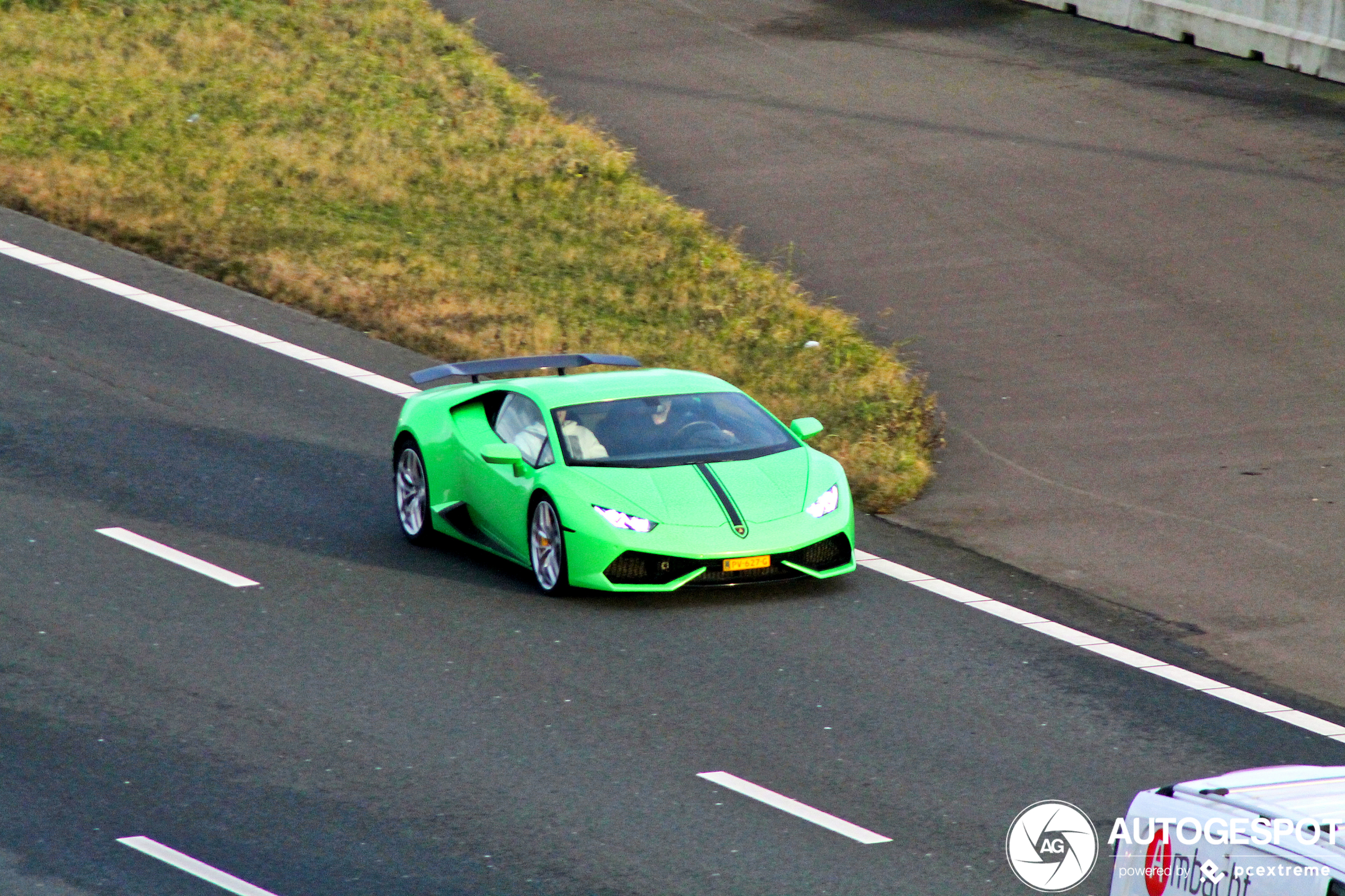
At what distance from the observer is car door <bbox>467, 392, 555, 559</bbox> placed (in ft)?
41.5

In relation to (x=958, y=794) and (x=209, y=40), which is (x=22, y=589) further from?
(x=209, y=40)

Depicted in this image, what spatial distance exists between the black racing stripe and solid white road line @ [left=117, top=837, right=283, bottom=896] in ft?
14.8

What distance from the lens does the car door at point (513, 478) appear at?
12.6 meters

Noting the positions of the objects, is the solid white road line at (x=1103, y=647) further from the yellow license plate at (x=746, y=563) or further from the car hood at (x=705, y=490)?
the yellow license plate at (x=746, y=563)

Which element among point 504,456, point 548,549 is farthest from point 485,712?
point 504,456

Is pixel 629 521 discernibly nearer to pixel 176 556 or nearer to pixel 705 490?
pixel 705 490

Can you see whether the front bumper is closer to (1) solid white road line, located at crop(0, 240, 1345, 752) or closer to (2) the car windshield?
(2) the car windshield

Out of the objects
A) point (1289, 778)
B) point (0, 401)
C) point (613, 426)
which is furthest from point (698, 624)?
point (0, 401)

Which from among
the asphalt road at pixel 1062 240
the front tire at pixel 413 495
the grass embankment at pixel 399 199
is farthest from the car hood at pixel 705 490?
the grass embankment at pixel 399 199

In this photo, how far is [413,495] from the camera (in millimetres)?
13672

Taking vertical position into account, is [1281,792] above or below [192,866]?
above

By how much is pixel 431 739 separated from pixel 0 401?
304 inches

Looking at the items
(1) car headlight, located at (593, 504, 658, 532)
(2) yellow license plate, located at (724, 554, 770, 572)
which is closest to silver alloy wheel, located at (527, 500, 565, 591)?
(1) car headlight, located at (593, 504, 658, 532)

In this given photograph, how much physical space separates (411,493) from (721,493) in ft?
8.13
